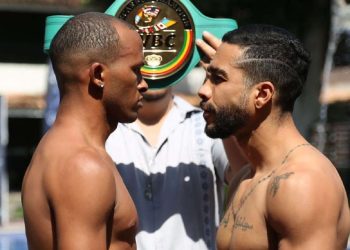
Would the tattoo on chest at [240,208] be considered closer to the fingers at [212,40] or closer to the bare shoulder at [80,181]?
the bare shoulder at [80,181]

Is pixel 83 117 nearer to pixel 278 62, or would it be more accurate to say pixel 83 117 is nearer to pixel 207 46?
pixel 278 62

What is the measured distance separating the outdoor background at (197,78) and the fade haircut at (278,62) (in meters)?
7.08

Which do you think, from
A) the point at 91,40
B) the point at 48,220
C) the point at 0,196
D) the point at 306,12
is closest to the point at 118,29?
the point at 91,40

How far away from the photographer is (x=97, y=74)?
285cm

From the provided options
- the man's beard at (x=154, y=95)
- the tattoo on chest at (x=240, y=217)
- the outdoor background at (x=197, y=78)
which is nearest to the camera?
the tattoo on chest at (x=240, y=217)

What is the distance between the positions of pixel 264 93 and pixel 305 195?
0.45 metres

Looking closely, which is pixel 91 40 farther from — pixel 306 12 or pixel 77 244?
pixel 306 12

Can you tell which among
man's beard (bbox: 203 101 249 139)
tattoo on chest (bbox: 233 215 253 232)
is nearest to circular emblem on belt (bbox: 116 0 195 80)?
man's beard (bbox: 203 101 249 139)

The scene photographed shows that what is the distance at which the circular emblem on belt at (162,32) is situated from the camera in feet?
11.6

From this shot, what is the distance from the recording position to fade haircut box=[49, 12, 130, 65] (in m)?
2.85

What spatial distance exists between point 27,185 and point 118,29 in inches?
23.8

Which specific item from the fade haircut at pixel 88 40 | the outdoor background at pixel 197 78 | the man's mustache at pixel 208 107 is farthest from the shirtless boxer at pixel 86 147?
the outdoor background at pixel 197 78

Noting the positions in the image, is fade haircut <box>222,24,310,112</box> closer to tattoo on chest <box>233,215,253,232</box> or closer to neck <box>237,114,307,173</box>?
neck <box>237,114,307,173</box>

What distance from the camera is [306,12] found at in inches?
548
